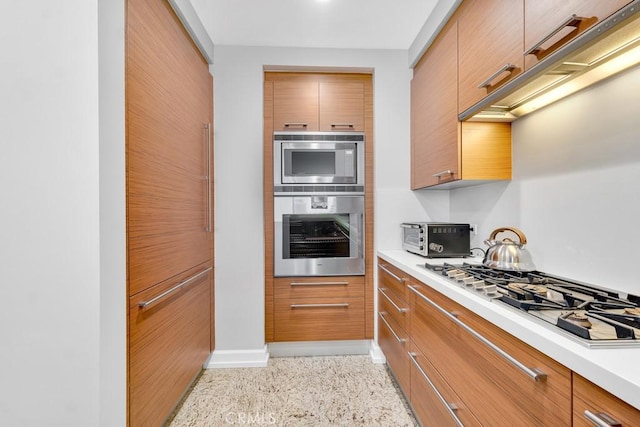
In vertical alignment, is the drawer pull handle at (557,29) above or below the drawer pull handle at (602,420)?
above

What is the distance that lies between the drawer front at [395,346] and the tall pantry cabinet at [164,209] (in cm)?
136

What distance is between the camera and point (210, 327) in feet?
7.47

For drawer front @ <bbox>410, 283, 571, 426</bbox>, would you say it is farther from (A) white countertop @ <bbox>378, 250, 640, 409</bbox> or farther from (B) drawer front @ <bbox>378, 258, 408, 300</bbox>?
(B) drawer front @ <bbox>378, 258, 408, 300</bbox>

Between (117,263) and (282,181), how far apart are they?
144 cm

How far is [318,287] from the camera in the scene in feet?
8.07

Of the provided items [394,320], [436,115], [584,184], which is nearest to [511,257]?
[584,184]

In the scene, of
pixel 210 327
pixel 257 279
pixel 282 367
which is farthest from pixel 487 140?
pixel 210 327

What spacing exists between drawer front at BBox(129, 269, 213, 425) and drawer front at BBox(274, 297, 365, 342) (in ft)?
2.03

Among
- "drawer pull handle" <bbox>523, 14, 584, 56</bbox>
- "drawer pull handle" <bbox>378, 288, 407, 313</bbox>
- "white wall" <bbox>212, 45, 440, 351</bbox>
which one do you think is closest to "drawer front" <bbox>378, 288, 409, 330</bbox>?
"drawer pull handle" <bbox>378, 288, 407, 313</bbox>

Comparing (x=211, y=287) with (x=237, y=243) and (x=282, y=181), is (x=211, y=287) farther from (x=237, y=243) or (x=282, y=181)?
(x=282, y=181)

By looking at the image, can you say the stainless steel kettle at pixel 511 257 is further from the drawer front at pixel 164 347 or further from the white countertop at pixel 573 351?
the drawer front at pixel 164 347

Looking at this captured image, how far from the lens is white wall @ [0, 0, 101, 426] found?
68cm

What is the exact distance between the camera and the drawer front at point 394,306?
68.3 inches

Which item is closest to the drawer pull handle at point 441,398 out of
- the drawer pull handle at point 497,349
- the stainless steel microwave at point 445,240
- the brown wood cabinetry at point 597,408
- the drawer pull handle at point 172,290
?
the drawer pull handle at point 497,349
